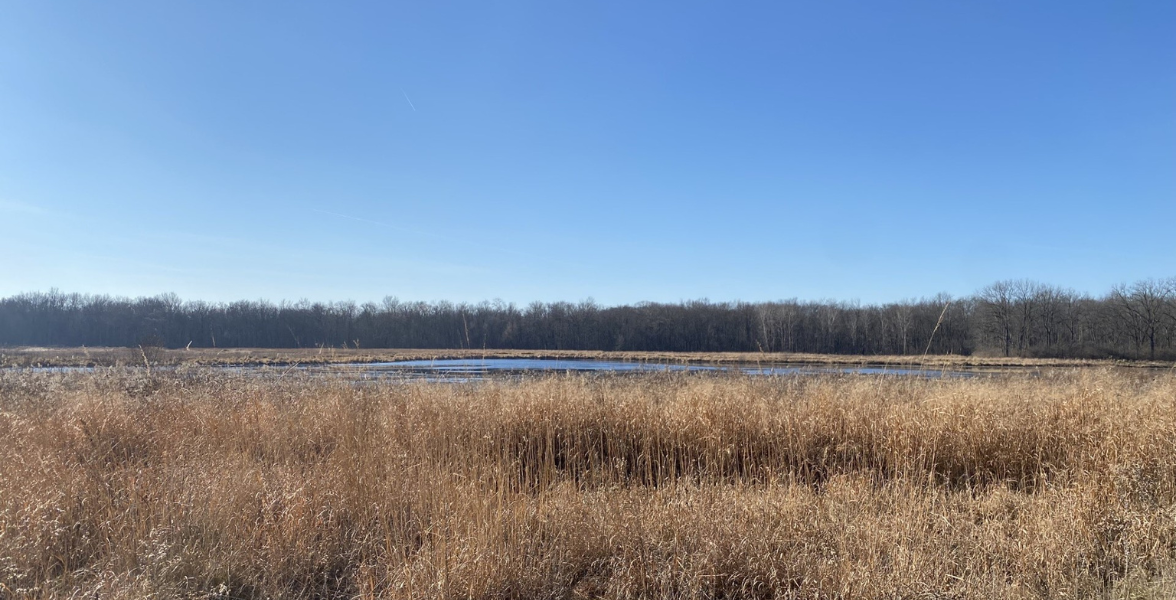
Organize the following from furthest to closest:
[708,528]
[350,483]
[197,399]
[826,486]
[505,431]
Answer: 1. [197,399]
2. [505,431]
3. [826,486]
4. [350,483]
5. [708,528]

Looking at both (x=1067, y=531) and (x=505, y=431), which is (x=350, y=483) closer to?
(x=505, y=431)

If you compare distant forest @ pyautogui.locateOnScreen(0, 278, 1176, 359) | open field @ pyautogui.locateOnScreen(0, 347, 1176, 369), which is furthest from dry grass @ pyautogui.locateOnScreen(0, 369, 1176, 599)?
distant forest @ pyautogui.locateOnScreen(0, 278, 1176, 359)

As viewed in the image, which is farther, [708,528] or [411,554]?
[708,528]

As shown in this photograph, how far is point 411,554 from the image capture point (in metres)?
3.19

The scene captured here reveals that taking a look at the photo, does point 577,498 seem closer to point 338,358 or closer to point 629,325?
point 338,358

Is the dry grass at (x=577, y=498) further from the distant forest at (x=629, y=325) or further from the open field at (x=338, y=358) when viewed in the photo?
the distant forest at (x=629, y=325)

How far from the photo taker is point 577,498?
417cm

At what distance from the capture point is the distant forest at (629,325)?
4950 centimetres

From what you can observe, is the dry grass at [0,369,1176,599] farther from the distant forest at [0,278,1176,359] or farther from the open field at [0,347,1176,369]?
the distant forest at [0,278,1176,359]

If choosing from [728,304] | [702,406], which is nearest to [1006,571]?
[702,406]

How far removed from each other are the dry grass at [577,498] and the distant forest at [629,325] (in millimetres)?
38349

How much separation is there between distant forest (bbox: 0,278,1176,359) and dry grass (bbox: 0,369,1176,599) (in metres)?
38.3

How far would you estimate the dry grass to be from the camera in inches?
121

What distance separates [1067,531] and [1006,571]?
0.88 metres
